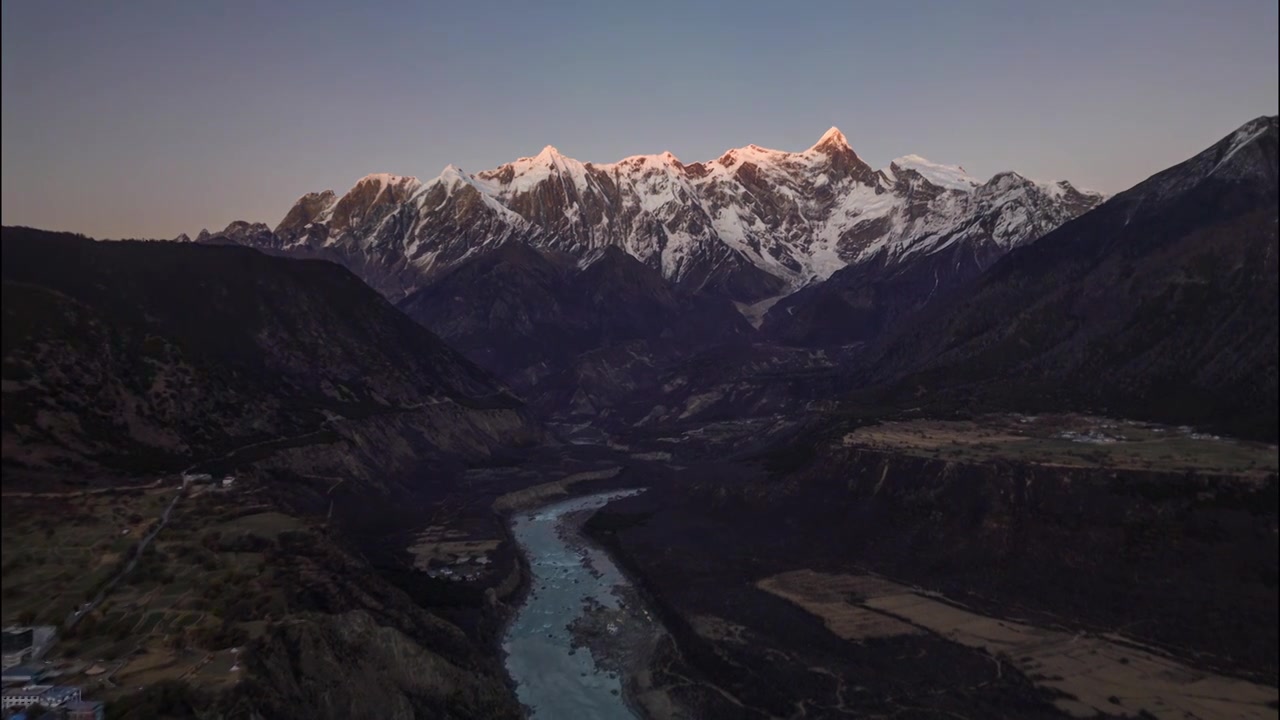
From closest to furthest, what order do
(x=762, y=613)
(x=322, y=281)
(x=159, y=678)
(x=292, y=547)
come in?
(x=159, y=678) < (x=292, y=547) < (x=762, y=613) < (x=322, y=281)

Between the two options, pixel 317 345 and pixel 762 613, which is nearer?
pixel 762 613

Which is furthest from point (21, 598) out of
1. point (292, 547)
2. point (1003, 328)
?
point (1003, 328)

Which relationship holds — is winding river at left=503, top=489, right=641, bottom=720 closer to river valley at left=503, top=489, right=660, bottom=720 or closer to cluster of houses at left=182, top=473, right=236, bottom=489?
river valley at left=503, top=489, right=660, bottom=720

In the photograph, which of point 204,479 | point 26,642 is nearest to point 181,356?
point 204,479

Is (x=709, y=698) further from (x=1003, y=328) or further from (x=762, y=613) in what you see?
(x=1003, y=328)

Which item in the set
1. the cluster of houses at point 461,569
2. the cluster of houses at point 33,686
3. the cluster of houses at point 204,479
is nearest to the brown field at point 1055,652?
the cluster of houses at point 461,569

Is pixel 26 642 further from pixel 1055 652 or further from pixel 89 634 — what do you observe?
pixel 1055 652

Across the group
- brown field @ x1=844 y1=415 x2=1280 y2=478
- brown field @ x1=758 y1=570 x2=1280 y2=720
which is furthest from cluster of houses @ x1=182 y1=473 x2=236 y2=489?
brown field @ x1=758 y1=570 x2=1280 y2=720
